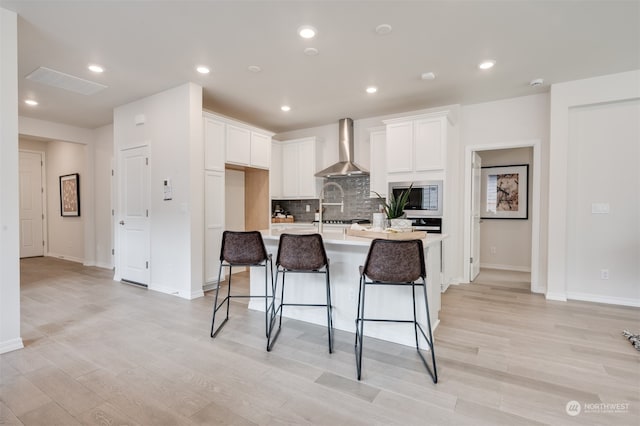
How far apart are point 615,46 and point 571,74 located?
2.05 ft

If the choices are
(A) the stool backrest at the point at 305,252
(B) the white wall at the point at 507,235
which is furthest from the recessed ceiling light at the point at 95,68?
(B) the white wall at the point at 507,235

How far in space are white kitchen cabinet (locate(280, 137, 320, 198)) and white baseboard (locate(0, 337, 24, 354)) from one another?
4.14m

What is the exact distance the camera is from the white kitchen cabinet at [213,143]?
13.9 ft

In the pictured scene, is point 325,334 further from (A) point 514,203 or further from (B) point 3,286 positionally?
(A) point 514,203

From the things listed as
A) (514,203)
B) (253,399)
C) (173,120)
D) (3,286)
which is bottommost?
(253,399)

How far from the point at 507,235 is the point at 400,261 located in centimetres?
475

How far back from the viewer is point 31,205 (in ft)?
23.9

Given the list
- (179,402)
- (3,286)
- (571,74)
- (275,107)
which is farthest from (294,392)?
(571,74)

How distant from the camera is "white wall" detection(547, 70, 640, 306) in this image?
3.75 metres

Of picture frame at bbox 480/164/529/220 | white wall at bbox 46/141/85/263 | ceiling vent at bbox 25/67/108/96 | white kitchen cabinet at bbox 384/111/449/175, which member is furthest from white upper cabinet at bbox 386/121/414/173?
white wall at bbox 46/141/85/263

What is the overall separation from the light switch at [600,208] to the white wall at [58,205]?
8.60 m

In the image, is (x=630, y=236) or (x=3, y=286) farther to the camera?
(x=630, y=236)

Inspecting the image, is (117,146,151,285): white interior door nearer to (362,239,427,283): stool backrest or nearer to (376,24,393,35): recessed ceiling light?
(376,24,393,35): recessed ceiling light

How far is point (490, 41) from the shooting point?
2906 mm
